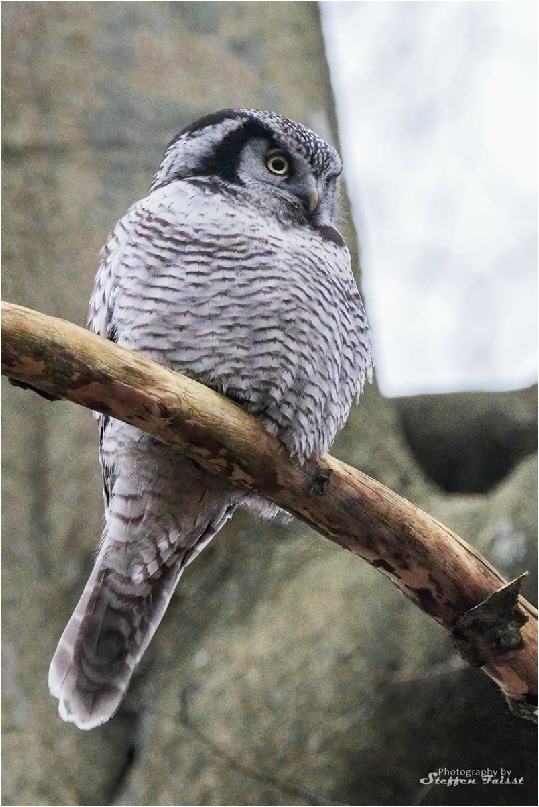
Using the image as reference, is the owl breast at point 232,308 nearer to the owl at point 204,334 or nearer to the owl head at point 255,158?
the owl at point 204,334

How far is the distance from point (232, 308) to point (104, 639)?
863 millimetres

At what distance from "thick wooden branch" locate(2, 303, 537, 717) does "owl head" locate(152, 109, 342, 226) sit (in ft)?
2.25

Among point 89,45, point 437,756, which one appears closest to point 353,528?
point 437,756

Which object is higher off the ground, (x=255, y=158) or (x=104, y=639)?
(x=255, y=158)

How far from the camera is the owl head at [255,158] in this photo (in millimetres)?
2336

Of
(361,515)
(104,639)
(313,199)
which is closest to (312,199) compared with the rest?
(313,199)

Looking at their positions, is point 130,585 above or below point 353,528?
below

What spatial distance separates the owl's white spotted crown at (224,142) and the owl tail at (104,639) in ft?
3.12

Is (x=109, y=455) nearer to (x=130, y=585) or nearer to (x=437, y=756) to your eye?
(x=130, y=585)

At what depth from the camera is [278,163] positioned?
7.91ft

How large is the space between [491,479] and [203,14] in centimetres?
229

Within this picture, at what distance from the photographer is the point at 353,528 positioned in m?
2.03

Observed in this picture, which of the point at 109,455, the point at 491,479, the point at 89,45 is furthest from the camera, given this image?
the point at 89,45

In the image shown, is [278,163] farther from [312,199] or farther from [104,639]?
[104,639]
